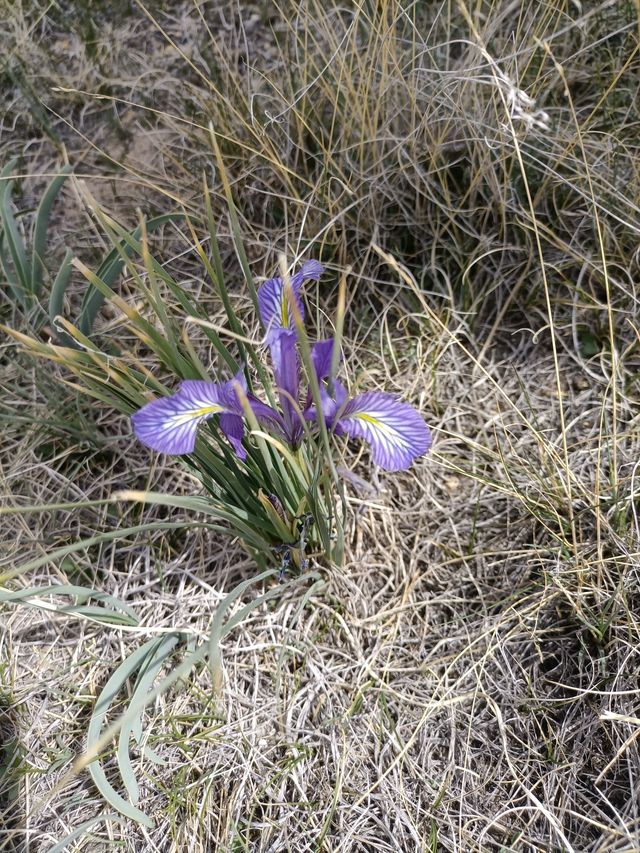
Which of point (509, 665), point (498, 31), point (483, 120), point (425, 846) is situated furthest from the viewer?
point (498, 31)

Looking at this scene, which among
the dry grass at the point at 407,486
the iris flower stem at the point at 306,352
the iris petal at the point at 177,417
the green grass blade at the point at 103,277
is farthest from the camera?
the green grass blade at the point at 103,277

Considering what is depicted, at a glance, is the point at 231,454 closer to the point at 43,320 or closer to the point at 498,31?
the point at 43,320

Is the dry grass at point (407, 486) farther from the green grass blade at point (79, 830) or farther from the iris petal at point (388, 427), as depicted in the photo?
the iris petal at point (388, 427)

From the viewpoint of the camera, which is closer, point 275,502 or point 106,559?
point 275,502

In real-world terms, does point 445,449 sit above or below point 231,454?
below

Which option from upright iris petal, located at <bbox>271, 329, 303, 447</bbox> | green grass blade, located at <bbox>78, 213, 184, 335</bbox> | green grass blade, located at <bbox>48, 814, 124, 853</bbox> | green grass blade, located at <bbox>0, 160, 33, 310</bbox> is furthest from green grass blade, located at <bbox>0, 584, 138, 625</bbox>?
green grass blade, located at <bbox>0, 160, 33, 310</bbox>

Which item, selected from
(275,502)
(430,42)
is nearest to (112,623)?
(275,502)

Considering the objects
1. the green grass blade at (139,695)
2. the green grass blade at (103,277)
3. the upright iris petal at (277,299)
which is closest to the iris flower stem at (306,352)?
the upright iris petal at (277,299)
